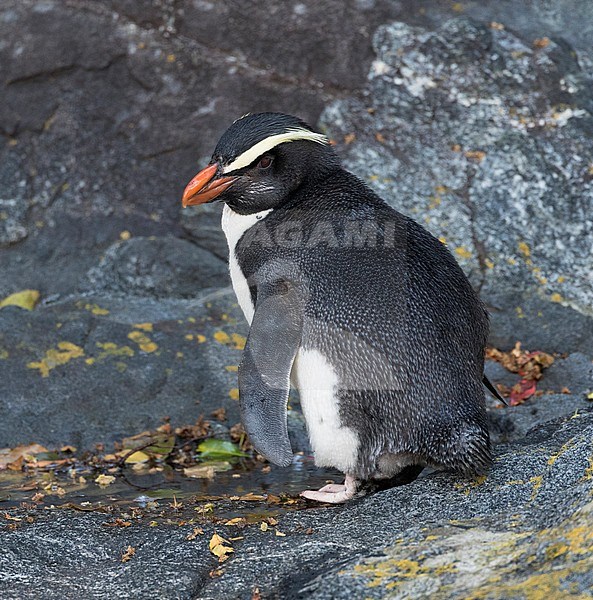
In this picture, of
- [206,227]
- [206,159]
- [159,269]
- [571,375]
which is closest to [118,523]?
[571,375]

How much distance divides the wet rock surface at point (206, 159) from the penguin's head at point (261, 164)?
3.28ft

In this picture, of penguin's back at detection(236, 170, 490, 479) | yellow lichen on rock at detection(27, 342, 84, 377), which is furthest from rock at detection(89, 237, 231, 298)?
penguin's back at detection(236, 170, 490, 479)

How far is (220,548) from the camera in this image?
7.54 ft

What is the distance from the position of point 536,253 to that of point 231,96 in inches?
68.3

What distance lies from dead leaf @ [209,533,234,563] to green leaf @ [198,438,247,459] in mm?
1090

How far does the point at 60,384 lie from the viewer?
376 cm

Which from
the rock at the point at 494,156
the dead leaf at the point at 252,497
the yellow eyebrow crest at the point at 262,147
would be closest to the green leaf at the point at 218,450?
the dead leaf at the point at 252,497

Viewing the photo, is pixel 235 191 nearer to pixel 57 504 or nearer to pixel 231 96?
pixel 57 504

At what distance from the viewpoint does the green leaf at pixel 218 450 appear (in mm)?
3455

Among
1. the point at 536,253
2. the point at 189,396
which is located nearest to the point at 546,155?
the point at 536,253

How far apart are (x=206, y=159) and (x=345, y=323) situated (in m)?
2.46

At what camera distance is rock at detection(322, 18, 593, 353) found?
4324 mm

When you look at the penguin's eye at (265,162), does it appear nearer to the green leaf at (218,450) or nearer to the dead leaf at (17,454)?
the green leaf at (218,450)

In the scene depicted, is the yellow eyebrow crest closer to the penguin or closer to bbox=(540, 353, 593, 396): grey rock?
the penguin
